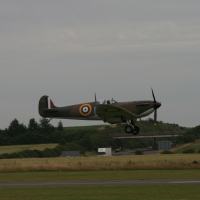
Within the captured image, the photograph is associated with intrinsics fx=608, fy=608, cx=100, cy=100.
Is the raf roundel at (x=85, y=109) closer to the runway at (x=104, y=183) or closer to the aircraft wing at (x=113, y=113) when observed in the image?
the aircraft wing at (x=113, y=113)

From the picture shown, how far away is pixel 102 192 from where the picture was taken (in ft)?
125

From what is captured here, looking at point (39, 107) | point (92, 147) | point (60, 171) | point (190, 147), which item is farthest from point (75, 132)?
point (39, 107)

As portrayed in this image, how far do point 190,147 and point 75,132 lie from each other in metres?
24.9

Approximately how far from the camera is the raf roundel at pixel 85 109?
4581 centimetres

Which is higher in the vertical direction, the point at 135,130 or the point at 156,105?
the point at 156,105

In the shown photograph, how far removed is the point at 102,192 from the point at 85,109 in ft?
30.8

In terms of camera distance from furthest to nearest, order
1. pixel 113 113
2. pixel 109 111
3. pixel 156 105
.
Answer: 1. pixel 156 105
2. pixel 113 113
3. pixel 109 111

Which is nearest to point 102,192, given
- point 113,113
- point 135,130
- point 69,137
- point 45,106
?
point 135,130

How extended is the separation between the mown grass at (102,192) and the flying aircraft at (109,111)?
186 inches

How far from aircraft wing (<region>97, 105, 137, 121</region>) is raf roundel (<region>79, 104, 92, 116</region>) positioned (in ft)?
3.52

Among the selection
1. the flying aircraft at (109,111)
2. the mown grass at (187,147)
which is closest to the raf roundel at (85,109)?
the flying aircraft at (109,111)

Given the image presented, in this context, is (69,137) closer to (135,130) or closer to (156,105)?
(156,105)

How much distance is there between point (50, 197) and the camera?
35344 millimetres

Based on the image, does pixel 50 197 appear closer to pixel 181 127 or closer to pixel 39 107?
pixel 39 107
